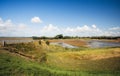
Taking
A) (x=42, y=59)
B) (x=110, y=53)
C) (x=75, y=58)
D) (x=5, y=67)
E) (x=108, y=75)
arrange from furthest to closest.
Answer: (x=110, y=53)
(x=75, y=58)
(x=42, y=59)
(x=108, y=75)
(x=5, y=67)

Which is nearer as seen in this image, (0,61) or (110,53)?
(0,61)

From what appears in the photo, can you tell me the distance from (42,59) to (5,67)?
10119 millimetres

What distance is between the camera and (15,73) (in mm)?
15312

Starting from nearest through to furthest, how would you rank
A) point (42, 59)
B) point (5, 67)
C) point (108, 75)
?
point (5, 67) < point (108, 75) < point (42, 59)

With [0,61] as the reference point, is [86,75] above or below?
below

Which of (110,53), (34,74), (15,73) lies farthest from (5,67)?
(110,53)

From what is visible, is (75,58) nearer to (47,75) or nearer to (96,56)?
(96,56)

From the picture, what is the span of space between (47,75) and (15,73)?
3.77 meters

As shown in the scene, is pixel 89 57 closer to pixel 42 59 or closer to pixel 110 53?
pixel 110 53

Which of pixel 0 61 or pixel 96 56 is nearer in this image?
pixel 0 61

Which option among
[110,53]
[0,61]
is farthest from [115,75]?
[110,53]

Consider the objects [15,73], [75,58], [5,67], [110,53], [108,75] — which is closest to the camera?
[15,73]

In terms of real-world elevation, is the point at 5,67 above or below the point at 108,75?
above

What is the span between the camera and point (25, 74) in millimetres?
15367
